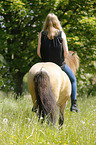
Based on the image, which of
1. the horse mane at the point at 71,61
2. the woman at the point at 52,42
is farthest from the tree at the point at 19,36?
the woman at the point at 52,42

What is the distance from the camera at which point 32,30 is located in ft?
23.6

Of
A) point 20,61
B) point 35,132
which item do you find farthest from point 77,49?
point 35,132

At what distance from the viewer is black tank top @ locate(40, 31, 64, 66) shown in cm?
383

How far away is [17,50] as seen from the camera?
24.4ft

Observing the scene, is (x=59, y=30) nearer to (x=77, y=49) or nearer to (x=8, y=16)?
(x=77, y=49)

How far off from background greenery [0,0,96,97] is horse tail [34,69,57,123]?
3.04m

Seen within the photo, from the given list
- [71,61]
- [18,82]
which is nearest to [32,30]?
[18,82]

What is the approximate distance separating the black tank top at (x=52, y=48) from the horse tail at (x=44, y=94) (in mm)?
680

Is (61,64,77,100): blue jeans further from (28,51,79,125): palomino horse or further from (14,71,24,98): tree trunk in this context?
(14,71,24,98): tree trunk

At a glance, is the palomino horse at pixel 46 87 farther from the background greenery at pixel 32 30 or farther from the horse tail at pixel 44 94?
the background greenery at pixel 32 30

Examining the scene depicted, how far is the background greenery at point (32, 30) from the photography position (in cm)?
649

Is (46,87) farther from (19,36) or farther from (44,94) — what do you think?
(19,36)

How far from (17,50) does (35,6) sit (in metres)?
1.64

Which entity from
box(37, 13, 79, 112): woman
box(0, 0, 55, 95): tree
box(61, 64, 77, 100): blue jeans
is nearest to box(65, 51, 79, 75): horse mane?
box(61, 64, 77, 100): blue jeans
